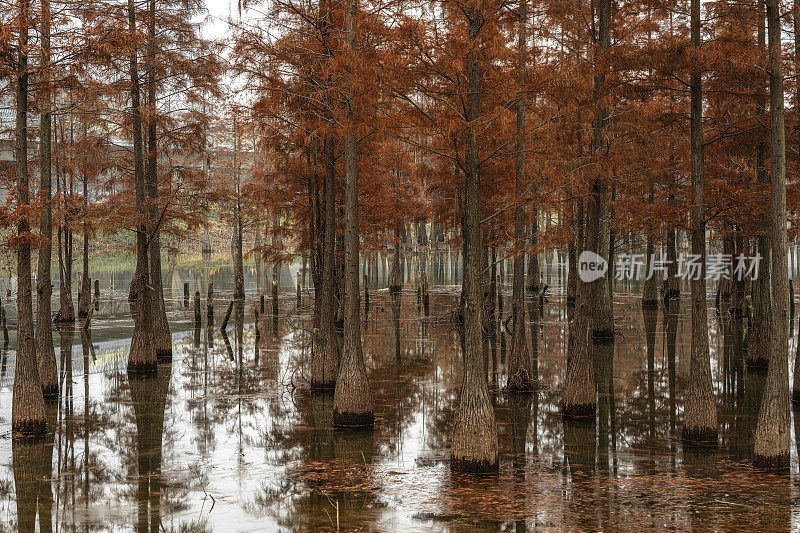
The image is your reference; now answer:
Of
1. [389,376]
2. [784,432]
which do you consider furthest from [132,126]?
[784,432]

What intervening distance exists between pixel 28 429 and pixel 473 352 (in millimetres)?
8457

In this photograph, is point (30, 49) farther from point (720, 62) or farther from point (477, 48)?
point (720, 62)

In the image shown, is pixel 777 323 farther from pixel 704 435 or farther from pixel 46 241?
pixel 46 241

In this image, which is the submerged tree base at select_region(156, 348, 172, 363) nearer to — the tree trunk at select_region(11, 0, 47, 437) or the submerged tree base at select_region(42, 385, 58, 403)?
the submerged tree base at select_region(42, 385, 58, 403)

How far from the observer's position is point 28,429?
13547mm

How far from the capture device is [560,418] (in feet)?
48.9

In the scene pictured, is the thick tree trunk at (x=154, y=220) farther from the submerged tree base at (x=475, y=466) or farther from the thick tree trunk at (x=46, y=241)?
the submerged tree base at (x=475, y=466)

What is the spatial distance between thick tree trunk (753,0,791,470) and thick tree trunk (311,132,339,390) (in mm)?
9031

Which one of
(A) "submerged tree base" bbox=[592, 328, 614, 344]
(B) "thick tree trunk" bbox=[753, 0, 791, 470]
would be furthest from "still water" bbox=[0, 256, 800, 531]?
(A) "submerged tree base" bbox=[592, 328, 614, 344]

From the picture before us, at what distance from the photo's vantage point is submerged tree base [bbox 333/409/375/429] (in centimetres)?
1416

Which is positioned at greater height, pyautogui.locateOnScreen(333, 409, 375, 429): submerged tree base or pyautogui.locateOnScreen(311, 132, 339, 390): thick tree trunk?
pyautogui.locateOnScreen(311, 132, 339, 390): thick tree trunk

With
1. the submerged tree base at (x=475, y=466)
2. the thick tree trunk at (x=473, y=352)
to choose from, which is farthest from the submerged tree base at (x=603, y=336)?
the submerged tree base at (x=475, y=466)

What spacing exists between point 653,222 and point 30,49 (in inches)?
506

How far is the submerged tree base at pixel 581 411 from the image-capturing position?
47.9 feet
